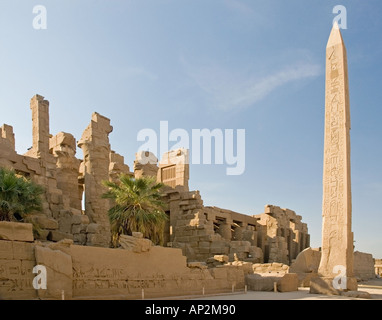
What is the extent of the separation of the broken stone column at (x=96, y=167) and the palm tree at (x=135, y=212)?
3.98 meters

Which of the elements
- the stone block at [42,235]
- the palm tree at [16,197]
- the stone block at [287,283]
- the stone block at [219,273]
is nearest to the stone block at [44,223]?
the stone block at [42,235]

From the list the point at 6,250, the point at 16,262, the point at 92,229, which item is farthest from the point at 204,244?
the point at 6,250

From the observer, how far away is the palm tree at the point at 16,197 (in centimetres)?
1207

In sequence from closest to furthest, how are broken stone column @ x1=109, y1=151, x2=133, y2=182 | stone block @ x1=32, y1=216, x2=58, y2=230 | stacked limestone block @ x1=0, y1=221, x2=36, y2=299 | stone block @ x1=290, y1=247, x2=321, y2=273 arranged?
1. stacked limestone block @ x1=0, y1=221, x2=36, y2=299
2. stone block @ x1=32, y1=216, x2=58, y2=230
3. stone block @ x1=290, y1=247, x2=321, y2=273
4. broken stone column @ x1=109, y1=151, x2=133, y2=182

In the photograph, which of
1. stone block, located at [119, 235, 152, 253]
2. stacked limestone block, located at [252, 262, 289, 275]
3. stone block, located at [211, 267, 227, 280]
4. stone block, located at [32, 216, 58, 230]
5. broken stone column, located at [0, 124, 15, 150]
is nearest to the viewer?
stone block, located at [119, 235, 152, 253]

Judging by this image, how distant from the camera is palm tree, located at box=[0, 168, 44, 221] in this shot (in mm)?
12070

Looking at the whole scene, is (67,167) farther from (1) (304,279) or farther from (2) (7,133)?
(1) (304,279)

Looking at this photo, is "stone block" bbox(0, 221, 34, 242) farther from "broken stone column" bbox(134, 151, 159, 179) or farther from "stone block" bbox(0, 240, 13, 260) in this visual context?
"broken stone column" bbox(134, 151, 159, 179)

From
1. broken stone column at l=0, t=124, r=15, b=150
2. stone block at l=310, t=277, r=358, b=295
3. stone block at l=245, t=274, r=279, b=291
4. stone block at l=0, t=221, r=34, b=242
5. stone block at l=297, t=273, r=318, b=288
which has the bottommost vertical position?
stone block at l=297, t=273, r=318, b=288

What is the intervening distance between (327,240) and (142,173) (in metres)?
11.0

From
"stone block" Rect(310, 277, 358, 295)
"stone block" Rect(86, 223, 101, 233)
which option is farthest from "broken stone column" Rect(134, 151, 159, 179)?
"stone block" Rect(310, 277, 358, 295)

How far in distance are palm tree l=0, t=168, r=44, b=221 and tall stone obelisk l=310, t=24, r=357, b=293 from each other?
336 inches

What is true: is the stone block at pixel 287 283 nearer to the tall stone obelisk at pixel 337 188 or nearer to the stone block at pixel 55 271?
the tall stone obelisk at pixel 337 188

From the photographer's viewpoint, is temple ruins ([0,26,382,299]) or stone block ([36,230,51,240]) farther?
stone block ([36,230,51,240])
